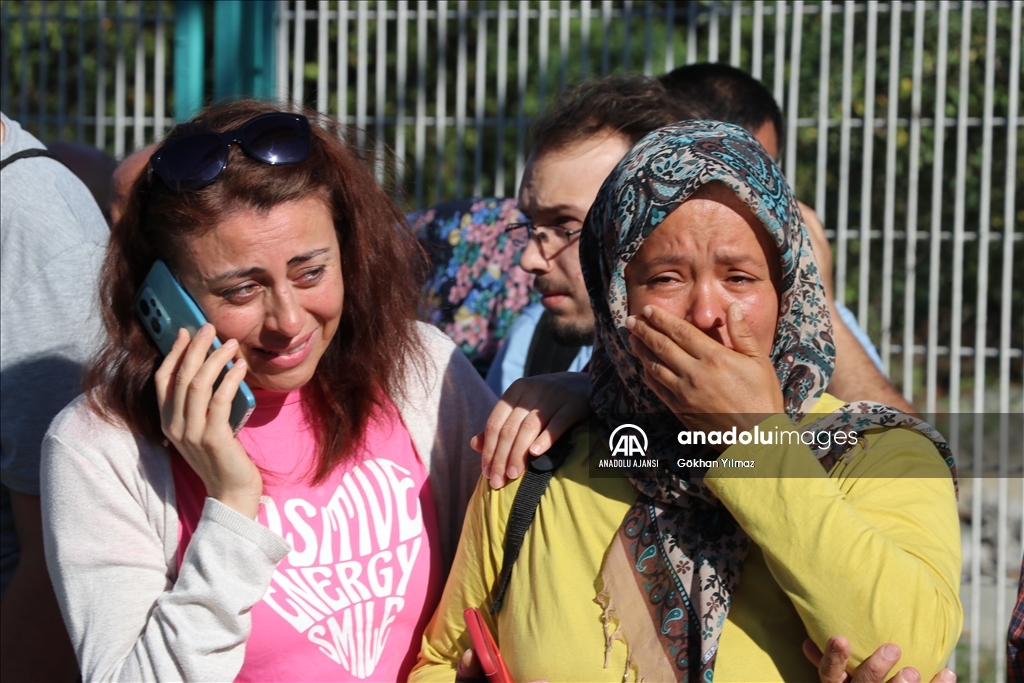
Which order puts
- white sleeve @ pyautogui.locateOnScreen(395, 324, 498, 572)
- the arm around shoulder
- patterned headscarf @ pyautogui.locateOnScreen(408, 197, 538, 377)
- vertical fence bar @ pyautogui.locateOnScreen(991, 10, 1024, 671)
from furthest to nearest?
vertical fence bar @ pyautogui.locateOnScreen(991, 10, 1024, 671) → patterned headscarf @ pyautogui.locateOnScreen(408, 197, 538, 377) → white sleeve @ pyautogui.locateOnScreen(395, 324, 498, 572) → the arm around shoulder

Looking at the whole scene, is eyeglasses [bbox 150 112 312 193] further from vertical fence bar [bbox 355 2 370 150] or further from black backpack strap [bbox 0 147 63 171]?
vertical fence bar [bbox 355 2 370 150]

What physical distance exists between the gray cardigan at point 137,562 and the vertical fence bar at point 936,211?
366 cm

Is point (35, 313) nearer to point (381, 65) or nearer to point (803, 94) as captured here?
point (381, 65)

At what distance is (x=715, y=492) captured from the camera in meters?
1.75

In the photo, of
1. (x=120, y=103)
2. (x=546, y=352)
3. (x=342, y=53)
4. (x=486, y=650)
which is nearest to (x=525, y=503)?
(x=486, y=650)

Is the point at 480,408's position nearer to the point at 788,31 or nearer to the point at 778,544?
the point at 778,544

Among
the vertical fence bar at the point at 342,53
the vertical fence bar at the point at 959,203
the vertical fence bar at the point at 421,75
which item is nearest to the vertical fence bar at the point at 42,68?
the vertical fence bar at the point at 342,53

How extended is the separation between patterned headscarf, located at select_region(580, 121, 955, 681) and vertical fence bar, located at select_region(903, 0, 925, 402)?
3.17 meters

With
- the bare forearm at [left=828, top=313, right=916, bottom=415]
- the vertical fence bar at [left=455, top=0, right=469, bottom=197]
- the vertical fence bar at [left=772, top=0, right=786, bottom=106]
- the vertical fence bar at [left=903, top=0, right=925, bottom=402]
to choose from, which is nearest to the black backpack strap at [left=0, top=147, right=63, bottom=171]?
the bare forearm at [left=828, top=313, right=916, bottom=415]

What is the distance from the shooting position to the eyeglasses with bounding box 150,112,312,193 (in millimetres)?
2135

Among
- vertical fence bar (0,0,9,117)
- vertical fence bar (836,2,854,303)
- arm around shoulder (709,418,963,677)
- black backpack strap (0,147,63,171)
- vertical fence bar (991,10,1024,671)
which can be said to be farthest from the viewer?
vertical fence bar (0,0,9,117)

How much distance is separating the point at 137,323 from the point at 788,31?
4.22 meters

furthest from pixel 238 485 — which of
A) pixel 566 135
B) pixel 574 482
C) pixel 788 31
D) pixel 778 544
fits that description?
pixel 788 31

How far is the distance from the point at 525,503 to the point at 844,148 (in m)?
3.49
